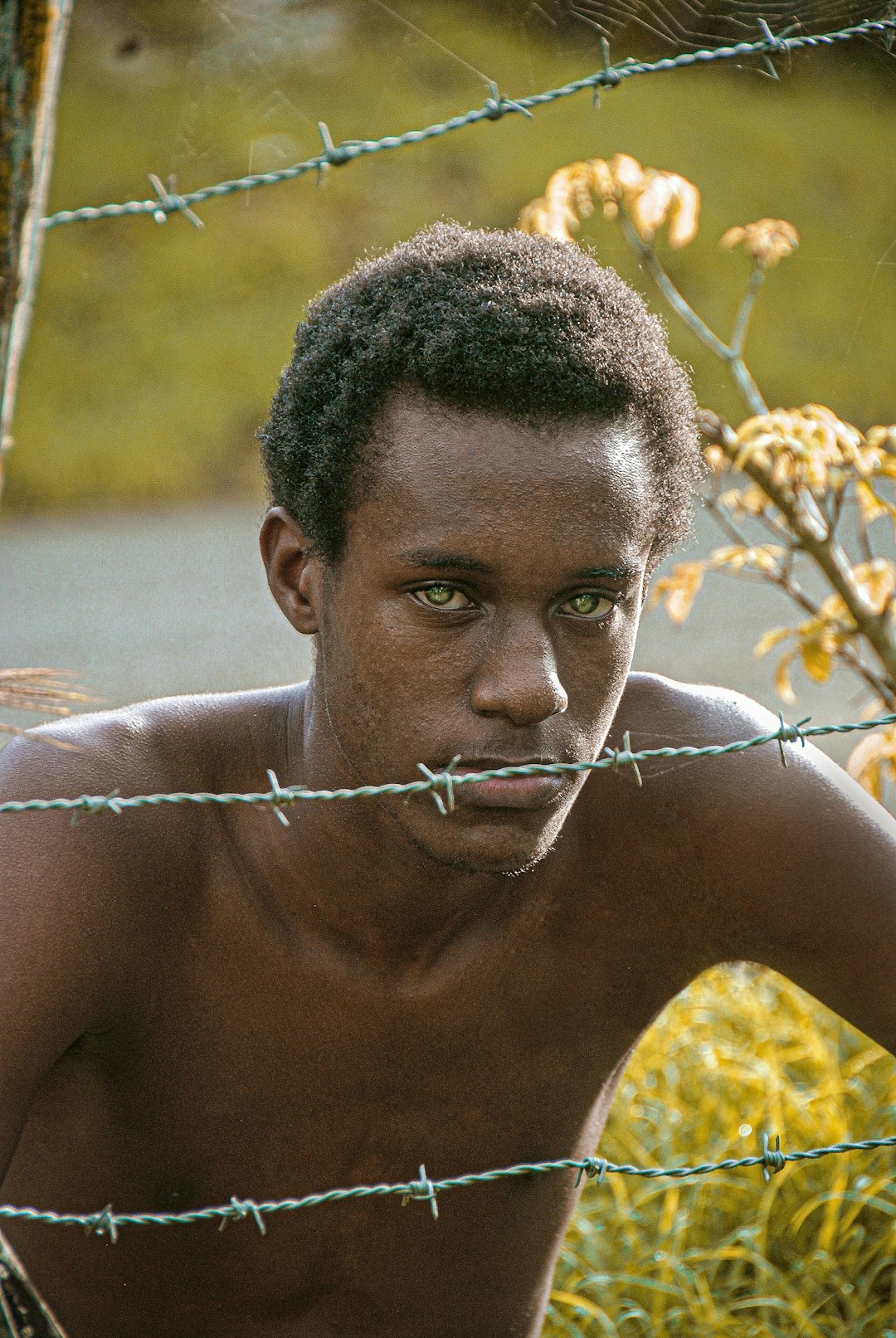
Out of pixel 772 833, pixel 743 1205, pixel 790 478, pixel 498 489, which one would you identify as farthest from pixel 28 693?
pixel 743 1205

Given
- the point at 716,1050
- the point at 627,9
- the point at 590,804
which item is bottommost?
the point at 716,1050

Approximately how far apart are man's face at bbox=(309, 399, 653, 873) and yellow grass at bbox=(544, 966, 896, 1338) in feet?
4.63

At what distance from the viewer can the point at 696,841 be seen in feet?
6.24

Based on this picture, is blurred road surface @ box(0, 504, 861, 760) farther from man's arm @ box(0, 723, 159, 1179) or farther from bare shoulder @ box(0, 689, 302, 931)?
man's arm @ box(0, 723, 159, 1179)

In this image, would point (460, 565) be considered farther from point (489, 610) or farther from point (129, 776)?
point (129, 776)

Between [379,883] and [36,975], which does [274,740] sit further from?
[36,975]

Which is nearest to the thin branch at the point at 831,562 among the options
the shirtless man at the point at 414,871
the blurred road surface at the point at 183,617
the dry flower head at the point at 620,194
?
the dry flower head at the point at 620,194

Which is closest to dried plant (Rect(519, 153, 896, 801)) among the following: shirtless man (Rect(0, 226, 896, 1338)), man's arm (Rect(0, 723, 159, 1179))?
shirtless man (Rect(0, 226, 896, 1338))

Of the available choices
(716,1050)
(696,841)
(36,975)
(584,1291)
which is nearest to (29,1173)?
(36,975)

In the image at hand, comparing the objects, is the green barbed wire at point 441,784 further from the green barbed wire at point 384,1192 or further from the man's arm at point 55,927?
the green barbed wire at point 384,1192

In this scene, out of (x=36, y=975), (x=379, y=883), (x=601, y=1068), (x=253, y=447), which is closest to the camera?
(x=36, y=975)

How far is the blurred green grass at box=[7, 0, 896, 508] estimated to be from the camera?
719 centimetres

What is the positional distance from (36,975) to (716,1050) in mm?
2215

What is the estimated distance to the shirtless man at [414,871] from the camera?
157 centimetres
